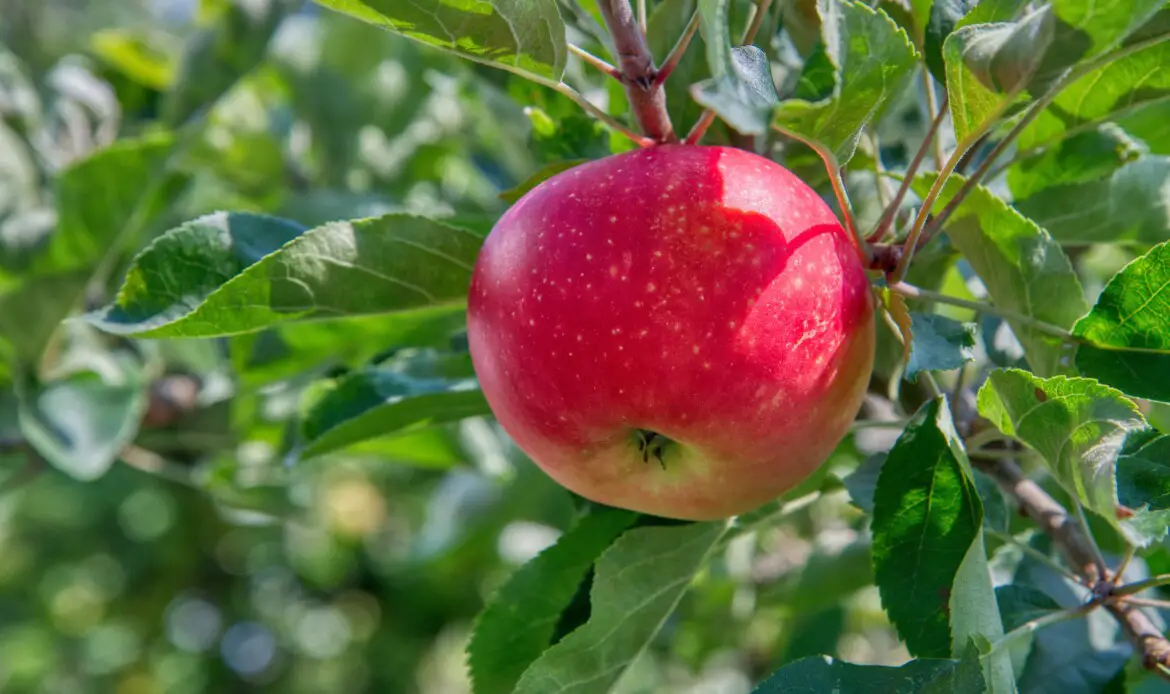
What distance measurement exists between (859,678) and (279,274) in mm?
472

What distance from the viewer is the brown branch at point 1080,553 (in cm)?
79

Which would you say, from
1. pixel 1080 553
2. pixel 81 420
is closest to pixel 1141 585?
pixel 1080 553

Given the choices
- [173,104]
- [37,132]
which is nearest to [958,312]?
[173,104]

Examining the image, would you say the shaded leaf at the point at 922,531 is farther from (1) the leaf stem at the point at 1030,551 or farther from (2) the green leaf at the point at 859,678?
(1) the leaf stem at the point at 1030,551

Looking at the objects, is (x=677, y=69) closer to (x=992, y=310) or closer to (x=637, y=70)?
(x=637, y=70)

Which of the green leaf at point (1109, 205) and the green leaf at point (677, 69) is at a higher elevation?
the green leaf at point (677, 69)

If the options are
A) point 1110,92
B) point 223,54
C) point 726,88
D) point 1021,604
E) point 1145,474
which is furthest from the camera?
point 223,54

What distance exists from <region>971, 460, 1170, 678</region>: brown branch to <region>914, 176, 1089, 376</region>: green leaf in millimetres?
172

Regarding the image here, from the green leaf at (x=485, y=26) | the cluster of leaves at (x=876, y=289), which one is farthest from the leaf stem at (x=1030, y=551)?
the green leaf at (x=485, y=26)

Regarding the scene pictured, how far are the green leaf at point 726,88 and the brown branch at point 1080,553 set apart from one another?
1.63ft

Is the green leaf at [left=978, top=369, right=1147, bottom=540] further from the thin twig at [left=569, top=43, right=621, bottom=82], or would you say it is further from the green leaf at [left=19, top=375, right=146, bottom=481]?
the green leaf at [left=19, top=375, right=146, bottom=481]

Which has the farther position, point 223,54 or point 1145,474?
point 223,54

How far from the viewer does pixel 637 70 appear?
29.3 inches

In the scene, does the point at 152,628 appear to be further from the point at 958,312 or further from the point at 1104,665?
the point at 1104,665
